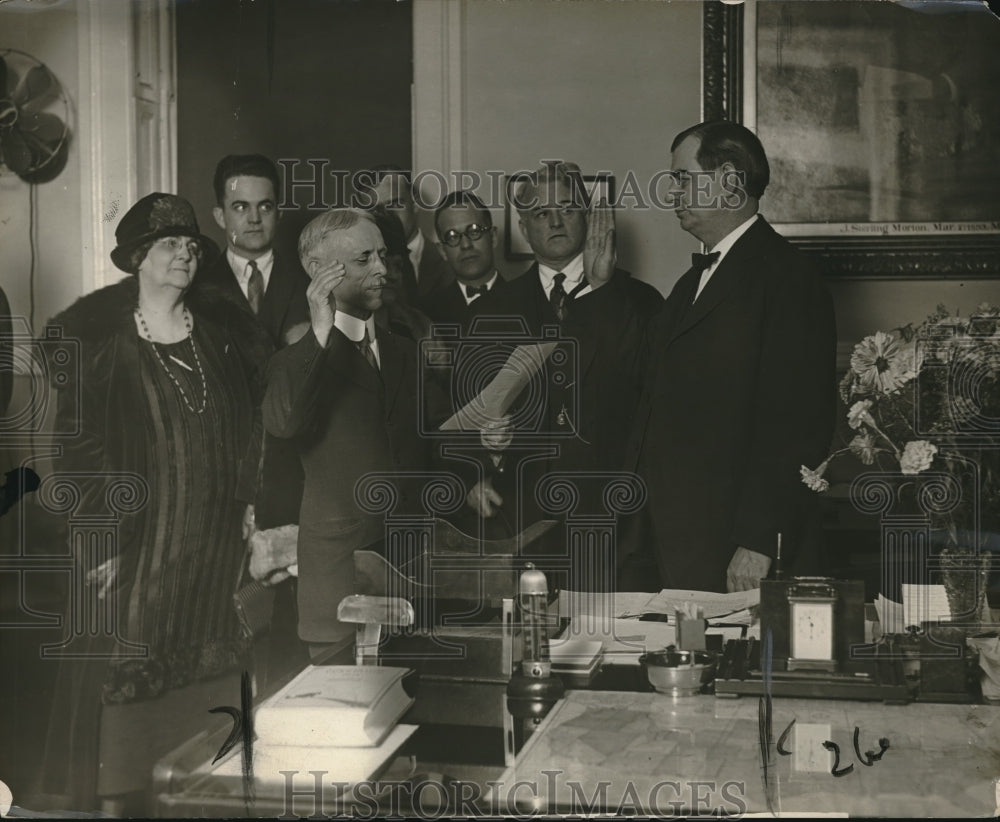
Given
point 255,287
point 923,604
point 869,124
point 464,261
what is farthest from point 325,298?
point 923,604

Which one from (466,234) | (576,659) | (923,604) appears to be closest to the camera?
(576,659)

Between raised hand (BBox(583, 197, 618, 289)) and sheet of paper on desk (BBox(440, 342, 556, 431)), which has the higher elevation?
raised hand (BBox(583, 197, 618, 289))

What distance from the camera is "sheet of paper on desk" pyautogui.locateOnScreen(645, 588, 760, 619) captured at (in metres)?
3.27

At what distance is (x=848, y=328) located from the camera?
3.29m

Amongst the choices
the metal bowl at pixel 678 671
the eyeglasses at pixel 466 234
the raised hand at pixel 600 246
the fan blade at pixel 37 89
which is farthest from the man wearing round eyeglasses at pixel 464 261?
the fan blade at pixel 37 89

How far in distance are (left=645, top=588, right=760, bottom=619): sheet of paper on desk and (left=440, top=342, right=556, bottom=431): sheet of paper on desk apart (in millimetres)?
668

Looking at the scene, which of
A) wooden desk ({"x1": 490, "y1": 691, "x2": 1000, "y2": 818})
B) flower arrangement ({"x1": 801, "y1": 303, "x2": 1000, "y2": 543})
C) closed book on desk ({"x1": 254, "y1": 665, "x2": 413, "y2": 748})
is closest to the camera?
wooden desk ({"x1": 490, "y1": 691, "x2": 1000, "y2": 818})

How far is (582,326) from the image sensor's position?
11.0 feet

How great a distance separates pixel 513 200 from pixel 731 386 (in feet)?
2.58

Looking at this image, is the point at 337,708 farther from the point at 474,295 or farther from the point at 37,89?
the point at 37,89

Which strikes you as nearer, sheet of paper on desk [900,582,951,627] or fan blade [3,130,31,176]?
sheet of paper on desk [900,582,951,627]

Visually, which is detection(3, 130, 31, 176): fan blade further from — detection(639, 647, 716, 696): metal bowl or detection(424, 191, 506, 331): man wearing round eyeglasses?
detection(639, 647, 716, 696): metal bowl

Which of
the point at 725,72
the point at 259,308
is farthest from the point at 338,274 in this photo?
the point at 725,72

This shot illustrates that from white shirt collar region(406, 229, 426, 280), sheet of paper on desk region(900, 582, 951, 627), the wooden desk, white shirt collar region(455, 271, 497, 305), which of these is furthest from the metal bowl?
white shirt collar region(406, 229, 426, 280)
